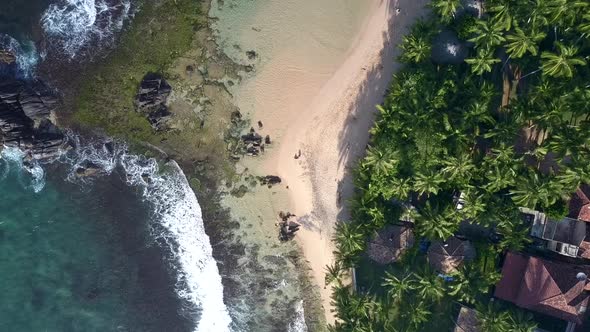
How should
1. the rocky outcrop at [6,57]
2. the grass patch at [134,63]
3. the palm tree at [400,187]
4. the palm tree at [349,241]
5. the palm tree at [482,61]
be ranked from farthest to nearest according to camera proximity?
1. the grass patch at [134,63]
2. the rocky outcrop at [6,57]
3. the palm tree at [349,241]
4. the palm tree at [400,187]
5. the palm tree at [482,61]

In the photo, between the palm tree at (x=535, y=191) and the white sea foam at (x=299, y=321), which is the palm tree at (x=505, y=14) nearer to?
the palm tree at (x=535, y=191)

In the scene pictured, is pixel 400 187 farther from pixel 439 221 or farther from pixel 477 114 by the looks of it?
pixel 477 114

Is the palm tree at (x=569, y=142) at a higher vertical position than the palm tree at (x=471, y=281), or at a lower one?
higher

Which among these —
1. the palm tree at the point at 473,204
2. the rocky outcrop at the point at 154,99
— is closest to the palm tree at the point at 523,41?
the palm tree at the point at 473,204

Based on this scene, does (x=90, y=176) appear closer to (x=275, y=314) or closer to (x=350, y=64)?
(x=275, y=314)

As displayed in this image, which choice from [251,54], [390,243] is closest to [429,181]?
[390,243]

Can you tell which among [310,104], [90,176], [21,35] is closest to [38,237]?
[90,176]
